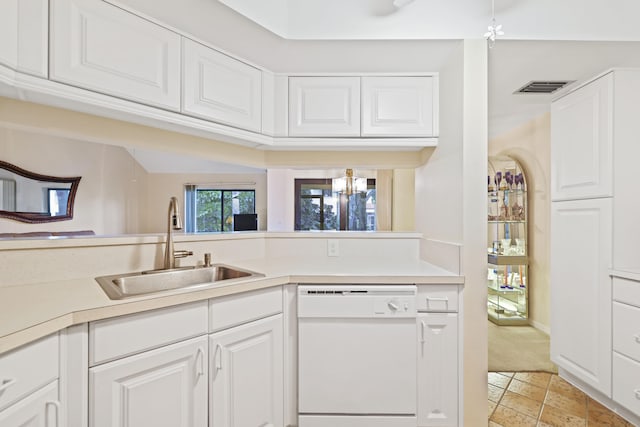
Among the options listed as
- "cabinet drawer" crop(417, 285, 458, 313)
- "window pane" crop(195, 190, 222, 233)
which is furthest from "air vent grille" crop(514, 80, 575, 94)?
"window pane" crop(195, 190, 222, 233)

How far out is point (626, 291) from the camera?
1.81m

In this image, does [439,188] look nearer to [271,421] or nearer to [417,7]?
[417,7]

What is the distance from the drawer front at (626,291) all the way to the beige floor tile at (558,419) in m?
0.75

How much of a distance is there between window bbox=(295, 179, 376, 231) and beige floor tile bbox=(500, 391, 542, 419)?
372cm

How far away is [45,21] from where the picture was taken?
1.16 metres

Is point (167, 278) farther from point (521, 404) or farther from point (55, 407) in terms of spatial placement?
point (521, 404)

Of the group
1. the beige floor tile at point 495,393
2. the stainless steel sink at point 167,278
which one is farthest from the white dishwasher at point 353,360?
the beige floor tile at point 495,393

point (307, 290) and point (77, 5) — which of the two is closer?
point (77, 5)

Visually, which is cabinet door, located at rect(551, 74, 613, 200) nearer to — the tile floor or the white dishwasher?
the tile floor

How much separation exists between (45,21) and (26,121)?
0.44m

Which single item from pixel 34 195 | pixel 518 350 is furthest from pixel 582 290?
pixel 34 195

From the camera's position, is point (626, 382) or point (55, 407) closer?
point (55, 407)

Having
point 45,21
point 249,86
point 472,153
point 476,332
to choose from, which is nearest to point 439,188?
point 472,153

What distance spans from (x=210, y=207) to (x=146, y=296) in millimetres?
1428
